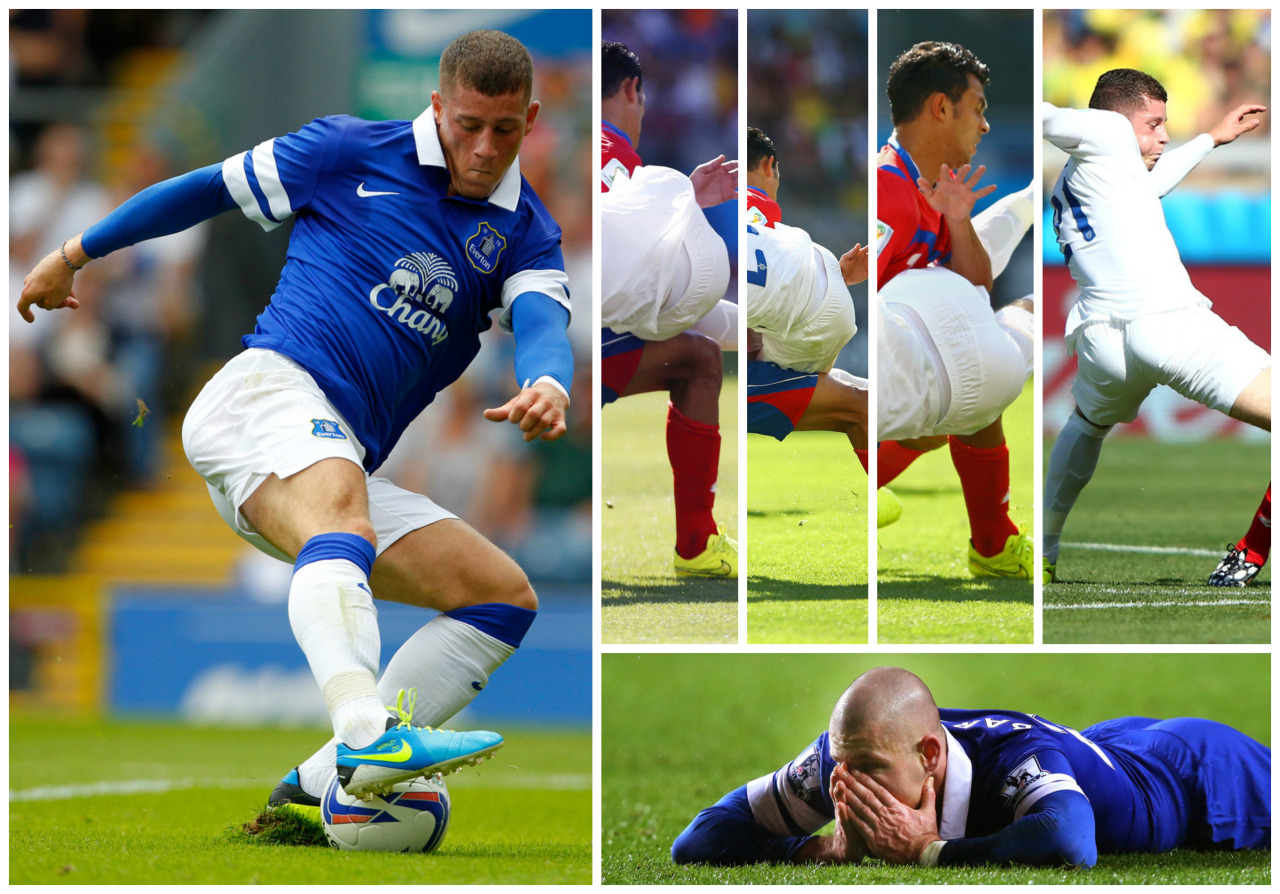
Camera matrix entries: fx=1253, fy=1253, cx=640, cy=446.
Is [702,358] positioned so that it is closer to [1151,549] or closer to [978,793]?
[978,793]

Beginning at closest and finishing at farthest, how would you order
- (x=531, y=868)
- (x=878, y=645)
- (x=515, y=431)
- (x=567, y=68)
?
1. (x=531, y=868)
2. (x=878, y=645)
3. (x=567, y=68)
4. (x=515, y=431)

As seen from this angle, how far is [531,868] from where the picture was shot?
324cm

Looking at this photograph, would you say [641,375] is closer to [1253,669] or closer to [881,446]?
[881,446]

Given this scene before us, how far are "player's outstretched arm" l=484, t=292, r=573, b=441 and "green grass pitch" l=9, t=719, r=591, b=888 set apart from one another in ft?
3.64

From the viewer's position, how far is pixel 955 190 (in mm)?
4039

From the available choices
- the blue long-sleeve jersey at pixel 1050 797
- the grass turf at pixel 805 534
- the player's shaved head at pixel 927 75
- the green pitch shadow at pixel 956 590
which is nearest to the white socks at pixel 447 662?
the blue long-sleeve jersey at pixel 1050 797

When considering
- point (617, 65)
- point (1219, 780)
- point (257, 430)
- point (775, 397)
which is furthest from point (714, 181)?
point (1219, 780)

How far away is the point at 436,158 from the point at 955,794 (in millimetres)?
2167

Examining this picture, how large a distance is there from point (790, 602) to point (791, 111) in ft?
4.99

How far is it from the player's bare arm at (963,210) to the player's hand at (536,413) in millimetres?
1725

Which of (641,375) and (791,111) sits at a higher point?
(791,111)

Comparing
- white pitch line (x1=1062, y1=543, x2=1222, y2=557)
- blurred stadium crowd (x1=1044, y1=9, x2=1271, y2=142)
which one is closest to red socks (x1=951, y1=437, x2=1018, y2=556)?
blurred stadium crowd (x1=1044, y1=9, x2=1271, y2=142)

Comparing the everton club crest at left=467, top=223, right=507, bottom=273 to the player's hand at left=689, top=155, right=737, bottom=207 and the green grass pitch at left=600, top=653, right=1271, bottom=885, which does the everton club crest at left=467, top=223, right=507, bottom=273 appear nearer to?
the player's hand at left=689, top=155, right=737, bottom=207

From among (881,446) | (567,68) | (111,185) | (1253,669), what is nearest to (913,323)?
(881,446)
